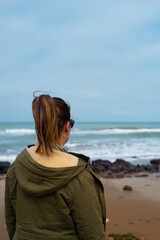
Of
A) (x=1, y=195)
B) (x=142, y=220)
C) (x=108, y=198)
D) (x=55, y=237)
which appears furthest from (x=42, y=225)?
(x=1, y=195)

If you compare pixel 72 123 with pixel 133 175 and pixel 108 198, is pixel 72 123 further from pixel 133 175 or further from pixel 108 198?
pixel 133 175

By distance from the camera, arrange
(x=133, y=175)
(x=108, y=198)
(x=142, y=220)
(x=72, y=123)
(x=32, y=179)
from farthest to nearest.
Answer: (x=133, y=175) < (x=108, y=198) < (x=142, y=220) < (x=72, y=123) < (x=32, y=179)

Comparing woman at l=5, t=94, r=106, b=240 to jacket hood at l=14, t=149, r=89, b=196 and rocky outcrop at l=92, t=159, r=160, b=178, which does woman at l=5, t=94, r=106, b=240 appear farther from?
rocky outcrop at l=92, t=159, r=160, b=178

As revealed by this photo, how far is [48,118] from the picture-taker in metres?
1.44

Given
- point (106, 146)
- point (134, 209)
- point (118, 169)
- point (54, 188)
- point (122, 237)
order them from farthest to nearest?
point (106, 146) < point (118, 169) < point (134, 209) < point (122, 237) < point (54, 188)

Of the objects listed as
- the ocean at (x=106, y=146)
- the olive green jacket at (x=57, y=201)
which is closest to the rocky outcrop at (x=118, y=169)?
the ocean at (x=106, y=146)

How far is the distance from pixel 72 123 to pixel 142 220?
3535 millimetres

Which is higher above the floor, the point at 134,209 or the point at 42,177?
the point at 42,177

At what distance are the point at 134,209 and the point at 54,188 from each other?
4.14 m

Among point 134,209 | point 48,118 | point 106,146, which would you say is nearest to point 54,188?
point 48,118

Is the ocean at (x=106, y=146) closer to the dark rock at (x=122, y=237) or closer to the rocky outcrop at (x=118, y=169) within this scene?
the dark rock at (x=122, y=237)

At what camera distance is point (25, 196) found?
150 cm

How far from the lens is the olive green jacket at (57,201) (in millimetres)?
1406

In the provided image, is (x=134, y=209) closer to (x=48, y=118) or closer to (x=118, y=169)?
(x=48, y=118)
